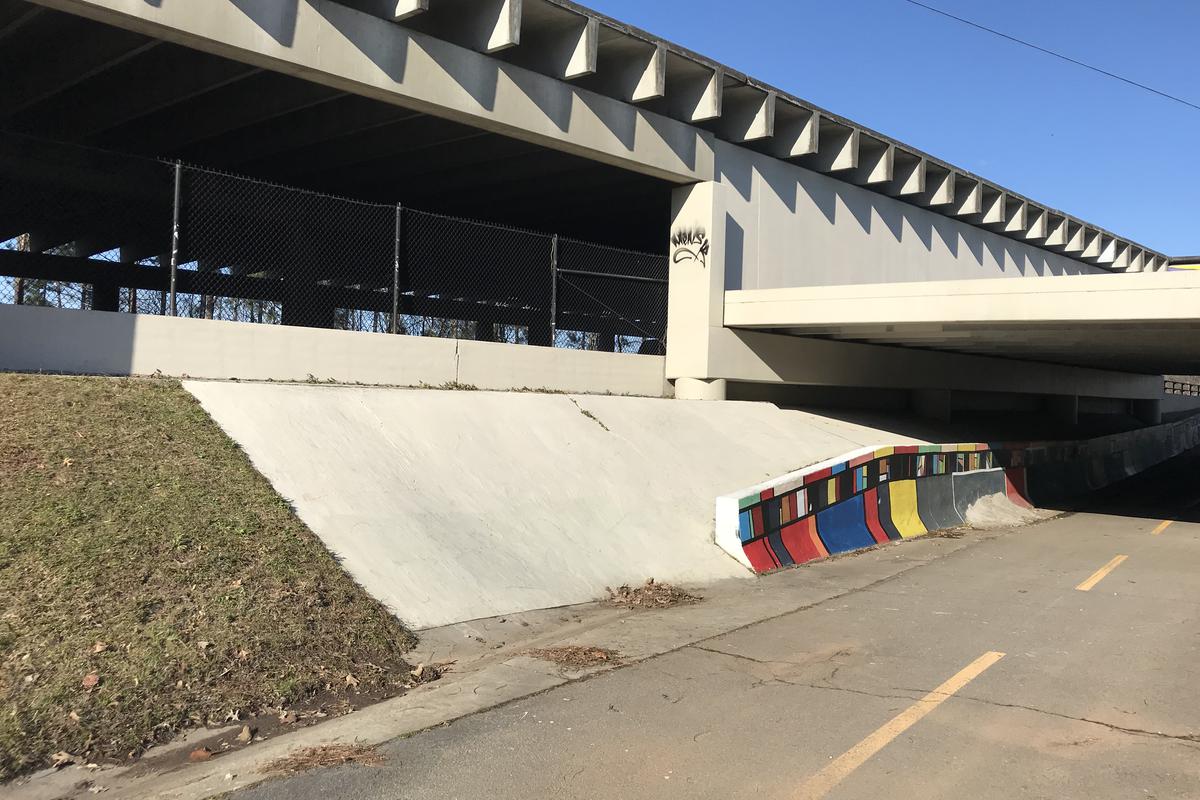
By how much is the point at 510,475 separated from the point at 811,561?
4172 mm

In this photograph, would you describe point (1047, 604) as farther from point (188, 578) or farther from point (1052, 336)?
point (1052, 336)

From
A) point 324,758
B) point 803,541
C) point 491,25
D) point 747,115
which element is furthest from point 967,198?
point 324,758

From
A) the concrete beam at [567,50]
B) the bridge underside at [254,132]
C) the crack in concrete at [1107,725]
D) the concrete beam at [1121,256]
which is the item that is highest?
the concrete beam at [1121,256]

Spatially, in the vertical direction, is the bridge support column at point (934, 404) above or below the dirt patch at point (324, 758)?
above

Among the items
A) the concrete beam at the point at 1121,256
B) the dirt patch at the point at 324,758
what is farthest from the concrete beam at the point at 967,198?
the dirt patch at the point at 324,758

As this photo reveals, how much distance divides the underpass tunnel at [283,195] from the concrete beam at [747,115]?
2157mm

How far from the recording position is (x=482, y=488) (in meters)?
9.91

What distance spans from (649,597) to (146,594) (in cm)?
478

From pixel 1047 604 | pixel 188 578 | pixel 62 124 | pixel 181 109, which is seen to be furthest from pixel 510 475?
pixel 62 124

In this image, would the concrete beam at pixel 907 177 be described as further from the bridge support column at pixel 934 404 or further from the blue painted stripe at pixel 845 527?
the blue painted stripe at pixel 845 527

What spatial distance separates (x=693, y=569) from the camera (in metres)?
10.1

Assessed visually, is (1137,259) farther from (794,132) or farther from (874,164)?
(794,132)

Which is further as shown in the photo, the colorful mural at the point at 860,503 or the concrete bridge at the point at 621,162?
the concrete bridge at the point at 621,162

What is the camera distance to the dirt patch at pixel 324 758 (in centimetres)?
461
